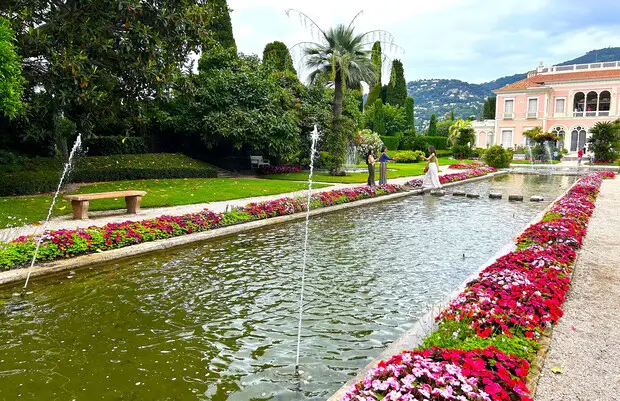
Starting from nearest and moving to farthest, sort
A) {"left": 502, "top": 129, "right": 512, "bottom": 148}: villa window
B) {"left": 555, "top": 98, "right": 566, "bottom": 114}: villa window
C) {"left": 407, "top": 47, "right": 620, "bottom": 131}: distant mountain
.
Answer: {"left": 555, "top": 98, "right": 566, "bottom": 114}: villa window → {"left": 502, "top": 129, "right": 512, "bottom": 148}: villa window → {"left": 407, "top": 47, "right": 620, "bottom": 131}: distant mountain

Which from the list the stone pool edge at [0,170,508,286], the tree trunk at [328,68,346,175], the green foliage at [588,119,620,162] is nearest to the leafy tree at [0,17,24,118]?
the stone pool edge at [0,170,508,286]

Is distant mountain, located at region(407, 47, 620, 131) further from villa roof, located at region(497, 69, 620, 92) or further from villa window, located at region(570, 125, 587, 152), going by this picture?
villa window, located at region(570, 125, 587, 152)

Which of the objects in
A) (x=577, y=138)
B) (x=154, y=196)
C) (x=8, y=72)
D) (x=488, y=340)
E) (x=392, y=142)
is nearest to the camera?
(x=488, y=340)

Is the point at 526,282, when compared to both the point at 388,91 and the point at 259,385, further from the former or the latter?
the point at 388,91

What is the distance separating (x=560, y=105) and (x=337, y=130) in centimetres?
4445

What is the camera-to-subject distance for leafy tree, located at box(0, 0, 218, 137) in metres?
11.1

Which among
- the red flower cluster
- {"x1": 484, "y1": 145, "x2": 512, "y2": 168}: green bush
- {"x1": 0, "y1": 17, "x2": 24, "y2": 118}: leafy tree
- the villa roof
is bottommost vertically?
the red flower cluster

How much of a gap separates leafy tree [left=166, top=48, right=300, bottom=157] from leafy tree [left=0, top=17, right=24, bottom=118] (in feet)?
34.6

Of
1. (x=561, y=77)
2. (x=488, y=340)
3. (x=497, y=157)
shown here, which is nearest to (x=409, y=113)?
(x=561, y=77)

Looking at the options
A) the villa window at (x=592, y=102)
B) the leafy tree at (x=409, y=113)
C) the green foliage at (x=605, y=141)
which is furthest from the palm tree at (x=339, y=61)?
the villa window at (x=592, y=102)

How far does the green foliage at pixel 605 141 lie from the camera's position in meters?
35.9

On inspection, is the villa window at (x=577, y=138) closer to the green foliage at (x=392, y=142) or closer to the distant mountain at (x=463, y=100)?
the green foliage at (x=392, y=142)

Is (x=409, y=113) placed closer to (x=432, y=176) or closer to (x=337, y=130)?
(x=337, y=130)

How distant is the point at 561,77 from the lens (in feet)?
179
